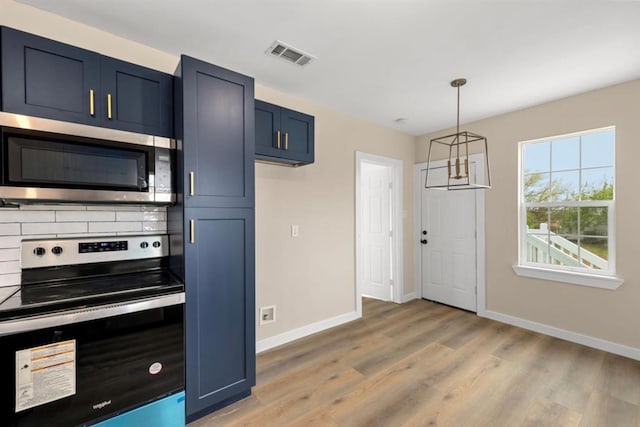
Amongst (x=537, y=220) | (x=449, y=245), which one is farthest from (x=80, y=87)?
(x=537, y=220)

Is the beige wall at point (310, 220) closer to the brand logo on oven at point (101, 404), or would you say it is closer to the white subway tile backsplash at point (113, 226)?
the white subway tile backsplash at point (113, 226)

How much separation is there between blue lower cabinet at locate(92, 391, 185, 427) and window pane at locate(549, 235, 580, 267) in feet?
12.4

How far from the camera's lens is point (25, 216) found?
67.5 inches

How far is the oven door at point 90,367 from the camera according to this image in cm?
130

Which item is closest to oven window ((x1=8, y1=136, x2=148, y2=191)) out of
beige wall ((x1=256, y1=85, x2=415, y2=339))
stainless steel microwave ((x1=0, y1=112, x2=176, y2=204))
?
stainless steel microwave ((x1=0, y1=112, x2=176, y2=204))

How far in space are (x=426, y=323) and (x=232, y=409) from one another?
2.42 metres

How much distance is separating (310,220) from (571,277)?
9.14 ft

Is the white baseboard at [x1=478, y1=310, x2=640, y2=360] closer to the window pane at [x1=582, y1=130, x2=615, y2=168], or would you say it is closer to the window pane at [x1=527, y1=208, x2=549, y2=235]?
the window pane at [x1=527, y1=208, x2=549, y2=235]

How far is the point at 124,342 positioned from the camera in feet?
5.00

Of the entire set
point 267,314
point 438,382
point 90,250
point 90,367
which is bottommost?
point 438,382

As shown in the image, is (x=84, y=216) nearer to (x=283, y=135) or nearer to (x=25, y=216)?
(x=25, y=216)

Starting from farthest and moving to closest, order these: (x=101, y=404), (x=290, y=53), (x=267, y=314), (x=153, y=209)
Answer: (x=267, y=314) < (x=290, y=53) < (x=153, y=209) < (x=101, y=404)

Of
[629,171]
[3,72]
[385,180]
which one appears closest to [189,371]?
[3,72]

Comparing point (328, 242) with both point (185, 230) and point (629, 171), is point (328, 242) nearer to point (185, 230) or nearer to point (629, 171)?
point (185, 230)
